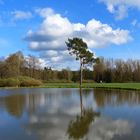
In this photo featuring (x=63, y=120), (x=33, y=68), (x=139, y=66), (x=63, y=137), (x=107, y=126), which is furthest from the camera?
(x=139, y=66)

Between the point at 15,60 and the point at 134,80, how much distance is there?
4192 cm

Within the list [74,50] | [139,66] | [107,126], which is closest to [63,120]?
[107,126]

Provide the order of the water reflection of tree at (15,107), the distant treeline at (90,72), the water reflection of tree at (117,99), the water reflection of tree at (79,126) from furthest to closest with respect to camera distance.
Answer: the distant treeline at (90,72) < the water reflection of tree at (117,99) < the water reflection of tree at (15,107) < the water reflection of tree at (79,126)

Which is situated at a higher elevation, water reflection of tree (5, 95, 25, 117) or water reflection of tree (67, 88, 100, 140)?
water reflection of tree (5, 95, 25, 117)

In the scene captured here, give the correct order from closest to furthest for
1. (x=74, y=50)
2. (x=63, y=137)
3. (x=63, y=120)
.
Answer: (x=63, y=137) → (x=63, y=120) → (x=74, y=50)

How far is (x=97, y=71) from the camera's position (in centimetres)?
10412

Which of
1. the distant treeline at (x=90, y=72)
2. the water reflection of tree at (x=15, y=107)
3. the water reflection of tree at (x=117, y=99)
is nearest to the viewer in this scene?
the water reflection of tree at (x=15, y=107)

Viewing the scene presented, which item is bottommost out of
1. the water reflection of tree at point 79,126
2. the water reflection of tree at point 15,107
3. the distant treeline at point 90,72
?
the water reflection of tree at point 79,126

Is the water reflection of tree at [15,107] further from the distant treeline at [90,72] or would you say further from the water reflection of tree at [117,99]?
the distant treeline at [90,72]

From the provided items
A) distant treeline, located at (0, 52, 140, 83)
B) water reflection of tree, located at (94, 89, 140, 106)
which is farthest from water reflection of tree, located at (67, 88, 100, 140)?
distant treeline, located at (0, 52, 140, 83)

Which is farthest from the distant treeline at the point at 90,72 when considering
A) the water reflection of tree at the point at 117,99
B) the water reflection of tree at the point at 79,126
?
the water reflection of tree at the point at 79,126

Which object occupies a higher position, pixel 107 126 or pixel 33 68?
pixel 33 68

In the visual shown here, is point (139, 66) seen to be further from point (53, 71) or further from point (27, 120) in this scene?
point (27, 120)

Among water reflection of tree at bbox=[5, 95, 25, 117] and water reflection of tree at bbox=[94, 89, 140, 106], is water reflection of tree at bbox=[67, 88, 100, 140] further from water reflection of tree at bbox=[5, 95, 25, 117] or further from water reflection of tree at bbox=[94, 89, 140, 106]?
water reflection of tree at bbox=[94, 89, 140, 106]
